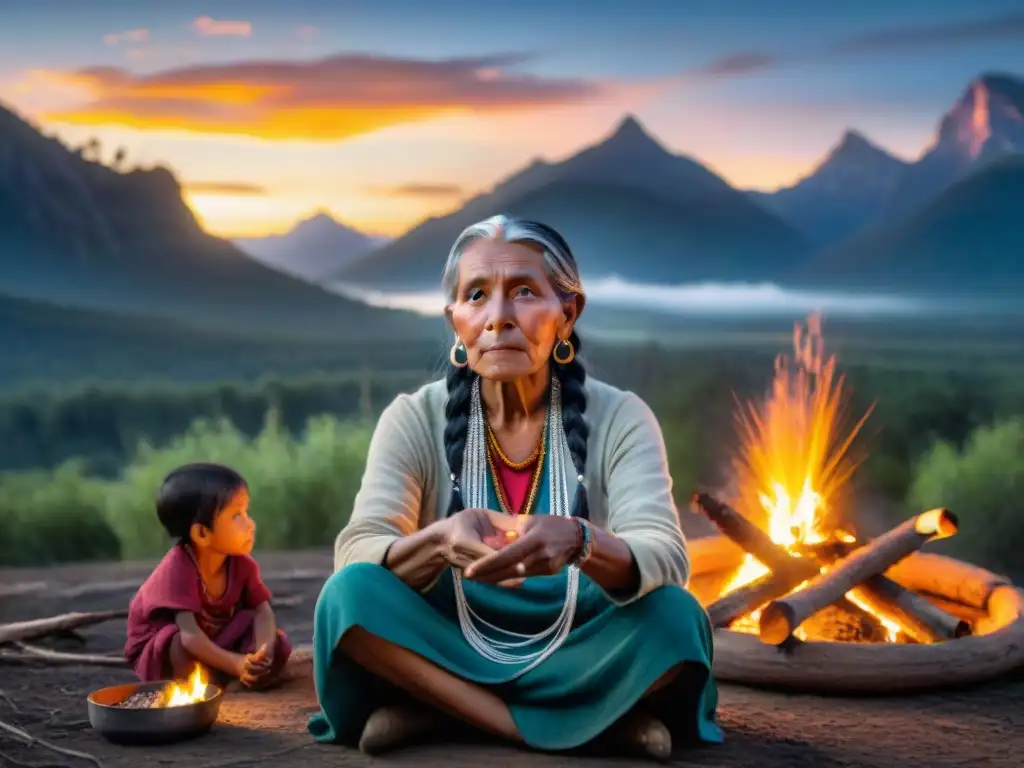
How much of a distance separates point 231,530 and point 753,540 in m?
2.06

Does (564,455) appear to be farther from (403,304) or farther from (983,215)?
(983,215)

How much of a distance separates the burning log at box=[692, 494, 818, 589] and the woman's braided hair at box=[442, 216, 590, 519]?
1.42m

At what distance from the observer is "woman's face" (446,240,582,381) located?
12.4 ft

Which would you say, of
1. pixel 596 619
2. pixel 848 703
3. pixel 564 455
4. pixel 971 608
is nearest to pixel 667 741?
pixel 596 619

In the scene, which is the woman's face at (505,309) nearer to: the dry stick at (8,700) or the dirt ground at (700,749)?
the dirt ground at (700,749)

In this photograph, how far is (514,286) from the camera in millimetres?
3822

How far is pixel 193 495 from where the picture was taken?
4637mm

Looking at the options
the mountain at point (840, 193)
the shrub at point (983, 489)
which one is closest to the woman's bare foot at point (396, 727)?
the shrub at point (983, 489)

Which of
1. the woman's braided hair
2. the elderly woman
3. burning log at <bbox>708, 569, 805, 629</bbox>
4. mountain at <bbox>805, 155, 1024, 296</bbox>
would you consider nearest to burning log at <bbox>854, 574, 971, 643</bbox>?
burning log at <bbox>708, 569, 805, 629</bbox>

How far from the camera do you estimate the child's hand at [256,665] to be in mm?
4645

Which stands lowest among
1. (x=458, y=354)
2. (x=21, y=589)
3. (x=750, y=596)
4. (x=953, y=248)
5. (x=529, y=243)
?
(x=21, y=589)

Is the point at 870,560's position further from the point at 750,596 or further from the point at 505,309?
the point at 505,309

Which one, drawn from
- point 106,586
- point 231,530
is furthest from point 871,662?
point 106,586

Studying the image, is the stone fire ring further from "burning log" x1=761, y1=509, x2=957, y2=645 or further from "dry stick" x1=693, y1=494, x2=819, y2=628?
"dry stick" x1=693, y1=494, x2=819, y2=628
